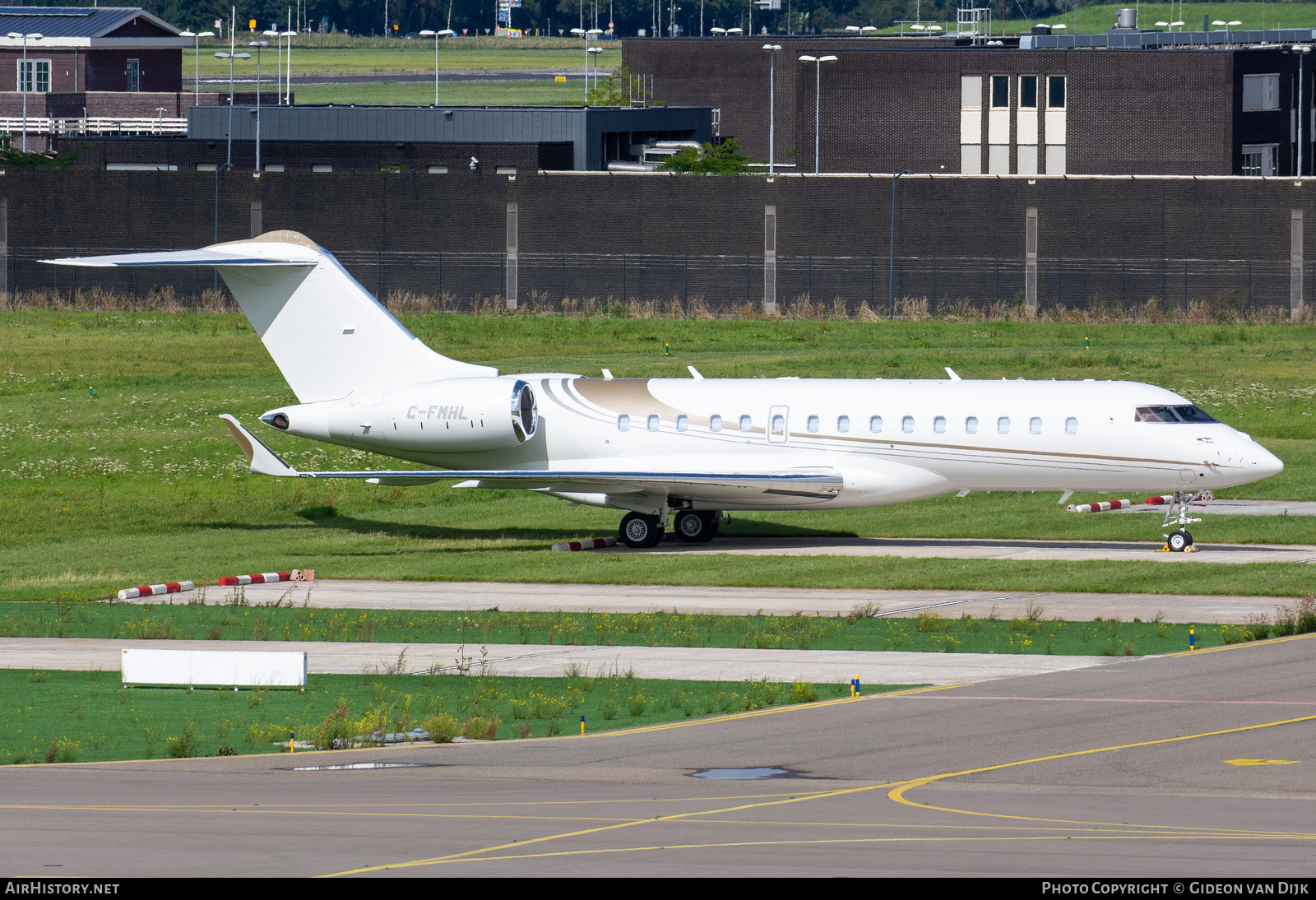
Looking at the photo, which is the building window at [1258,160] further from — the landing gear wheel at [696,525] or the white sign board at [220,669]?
the white sign board at [220,669]

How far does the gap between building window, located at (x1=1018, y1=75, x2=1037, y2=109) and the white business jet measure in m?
60.2

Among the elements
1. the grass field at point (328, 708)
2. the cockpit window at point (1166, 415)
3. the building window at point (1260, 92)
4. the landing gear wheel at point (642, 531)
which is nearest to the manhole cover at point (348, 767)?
the grass field at point (328, 708)

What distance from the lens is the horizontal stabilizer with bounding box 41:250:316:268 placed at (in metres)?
32.0

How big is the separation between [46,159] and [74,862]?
3350 inches

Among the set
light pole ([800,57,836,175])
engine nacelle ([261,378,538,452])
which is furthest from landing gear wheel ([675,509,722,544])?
light pole ([800,57,836,175])

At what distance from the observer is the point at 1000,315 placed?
2721 inches

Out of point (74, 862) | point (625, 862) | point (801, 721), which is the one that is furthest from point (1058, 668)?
point (74, 862)

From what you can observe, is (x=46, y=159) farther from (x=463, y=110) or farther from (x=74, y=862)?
(x=74, y=862)

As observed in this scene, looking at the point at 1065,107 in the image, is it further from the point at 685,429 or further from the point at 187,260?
the point at 187,260

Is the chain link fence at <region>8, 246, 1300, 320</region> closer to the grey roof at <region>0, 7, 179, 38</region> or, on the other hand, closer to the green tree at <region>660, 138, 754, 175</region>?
the green tree at <region>660, 138, 754, 175</region>

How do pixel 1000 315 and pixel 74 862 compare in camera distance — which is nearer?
pixel 74 862

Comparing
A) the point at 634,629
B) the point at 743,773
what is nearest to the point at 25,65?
the point at 634,629

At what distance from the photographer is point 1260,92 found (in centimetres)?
8738

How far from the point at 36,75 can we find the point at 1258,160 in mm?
83512
